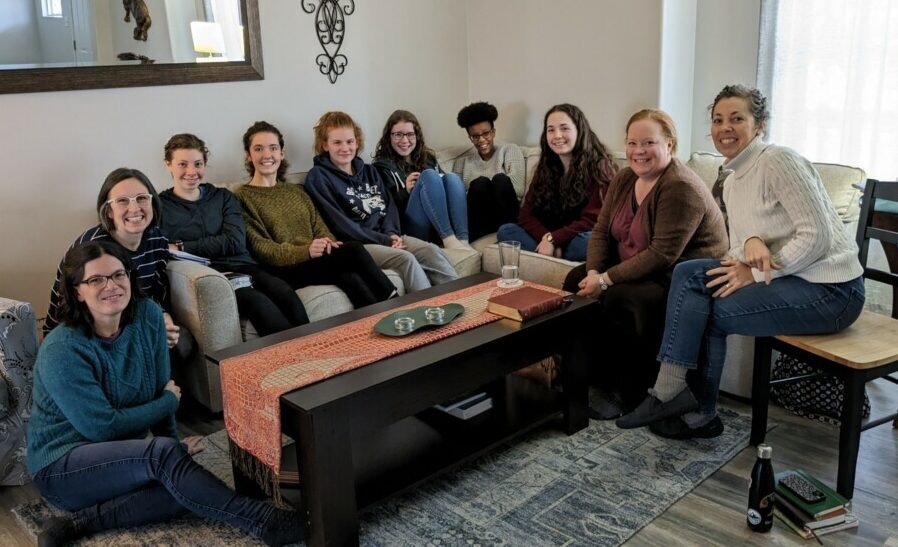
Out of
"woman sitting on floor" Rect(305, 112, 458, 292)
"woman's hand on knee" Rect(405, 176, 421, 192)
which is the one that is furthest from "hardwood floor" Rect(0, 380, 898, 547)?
"woman's hand on knee" Rect(405, 176, 421, 192)

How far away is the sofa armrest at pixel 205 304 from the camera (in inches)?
112

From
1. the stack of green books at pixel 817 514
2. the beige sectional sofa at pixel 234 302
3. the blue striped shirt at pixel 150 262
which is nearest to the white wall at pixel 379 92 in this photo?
the blue striped shirt at pixel 150 262

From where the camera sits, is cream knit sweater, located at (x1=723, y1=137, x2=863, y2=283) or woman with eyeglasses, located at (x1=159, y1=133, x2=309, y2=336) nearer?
cream knit sweater, located at (x1=723, y1=137, x2=863, y2=283)

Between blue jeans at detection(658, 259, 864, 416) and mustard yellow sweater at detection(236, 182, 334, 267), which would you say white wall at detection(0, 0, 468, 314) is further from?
blue jeans at detection(658, 259, 864, 416)

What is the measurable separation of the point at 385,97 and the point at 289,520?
2.85 metres

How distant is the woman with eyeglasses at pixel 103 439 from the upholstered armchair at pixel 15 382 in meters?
0.45

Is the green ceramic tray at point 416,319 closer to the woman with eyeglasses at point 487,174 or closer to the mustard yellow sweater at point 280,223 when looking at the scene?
the mustard yellow sweater at point 280,223

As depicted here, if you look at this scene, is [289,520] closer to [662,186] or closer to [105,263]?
[105,263]

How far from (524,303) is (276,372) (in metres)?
0.83

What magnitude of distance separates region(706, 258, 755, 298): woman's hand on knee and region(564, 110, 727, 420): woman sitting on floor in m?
0.30

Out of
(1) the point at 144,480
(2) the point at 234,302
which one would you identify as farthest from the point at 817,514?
(2) the point at 234,302

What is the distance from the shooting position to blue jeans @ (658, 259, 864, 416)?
2.36 metres

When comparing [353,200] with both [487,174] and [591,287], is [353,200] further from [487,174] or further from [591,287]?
[591,287]

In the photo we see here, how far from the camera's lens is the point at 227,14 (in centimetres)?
371
